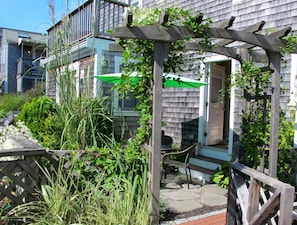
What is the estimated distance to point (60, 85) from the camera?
395cm

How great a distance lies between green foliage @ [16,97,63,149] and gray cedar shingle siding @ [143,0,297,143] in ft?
9.31

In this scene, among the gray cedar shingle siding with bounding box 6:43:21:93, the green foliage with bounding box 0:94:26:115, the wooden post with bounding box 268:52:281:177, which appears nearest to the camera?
the wooden post with bounding box 268:52:281:177

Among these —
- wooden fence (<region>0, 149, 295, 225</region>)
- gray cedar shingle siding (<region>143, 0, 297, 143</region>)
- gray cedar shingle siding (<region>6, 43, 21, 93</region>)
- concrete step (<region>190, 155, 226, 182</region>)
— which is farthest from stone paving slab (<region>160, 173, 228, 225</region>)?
gray cedar shingle siding (<region>6, 43, 21, 93</region>)

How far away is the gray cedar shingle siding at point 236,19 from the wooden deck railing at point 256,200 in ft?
4.30

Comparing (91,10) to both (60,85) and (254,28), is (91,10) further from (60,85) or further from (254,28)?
(254,28)

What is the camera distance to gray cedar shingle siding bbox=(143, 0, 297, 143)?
490cm

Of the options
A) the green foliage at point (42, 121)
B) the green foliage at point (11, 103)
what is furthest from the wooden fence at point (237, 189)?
the green foliage at point (11, 103)

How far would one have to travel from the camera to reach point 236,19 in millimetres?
5762

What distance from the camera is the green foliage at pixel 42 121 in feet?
16.1

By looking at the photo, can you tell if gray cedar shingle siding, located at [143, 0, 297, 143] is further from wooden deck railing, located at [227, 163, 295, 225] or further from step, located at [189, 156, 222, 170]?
wooden deck railing, located at [227, 163, 295, 225]

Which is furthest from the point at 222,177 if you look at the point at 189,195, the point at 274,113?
the point at 274,113

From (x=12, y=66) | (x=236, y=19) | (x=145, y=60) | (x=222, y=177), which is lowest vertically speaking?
(x=222, y=177)

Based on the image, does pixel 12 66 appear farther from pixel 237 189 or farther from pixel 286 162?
pixel 237 189

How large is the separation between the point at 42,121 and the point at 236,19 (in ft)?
14.6
